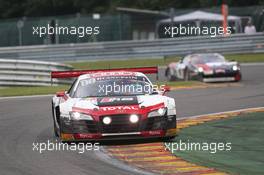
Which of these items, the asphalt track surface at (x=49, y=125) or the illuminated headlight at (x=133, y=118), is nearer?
the asphalt track surface at (x=49, y=125)

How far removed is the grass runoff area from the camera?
8891 millimetres

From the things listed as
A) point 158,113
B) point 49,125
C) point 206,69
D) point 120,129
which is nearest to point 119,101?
point 120,129

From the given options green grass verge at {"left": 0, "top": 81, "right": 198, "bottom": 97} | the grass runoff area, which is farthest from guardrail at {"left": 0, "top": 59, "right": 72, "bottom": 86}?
the grass runoff area

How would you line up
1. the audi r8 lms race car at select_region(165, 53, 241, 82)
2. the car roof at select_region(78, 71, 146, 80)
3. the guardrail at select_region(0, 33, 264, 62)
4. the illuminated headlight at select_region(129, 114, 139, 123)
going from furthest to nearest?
the guardrail at select_region(0, 33, 264, 62) < the audi r8 lms race car at select_region(165, 53, 241, 82) < the car roof at select_region(78, 71, 146, 80) < the illuminated headlight at select_region(129, 114, 139, 123)

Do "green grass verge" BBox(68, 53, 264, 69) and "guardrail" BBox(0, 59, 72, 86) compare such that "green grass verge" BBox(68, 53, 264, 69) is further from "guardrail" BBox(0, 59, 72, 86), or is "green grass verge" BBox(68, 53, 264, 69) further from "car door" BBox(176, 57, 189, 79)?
"guardrail" BBox(0, 59, 72, 86)

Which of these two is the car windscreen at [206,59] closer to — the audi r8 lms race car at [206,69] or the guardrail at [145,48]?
the audi r8 lms race car at [206,69]

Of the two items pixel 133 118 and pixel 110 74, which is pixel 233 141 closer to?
pixel 133 118

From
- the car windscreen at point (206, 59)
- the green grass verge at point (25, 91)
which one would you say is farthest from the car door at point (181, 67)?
the green grass verge at point (25, 91)

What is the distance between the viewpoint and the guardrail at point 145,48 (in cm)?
3294

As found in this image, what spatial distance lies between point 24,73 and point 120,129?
13.6 metres

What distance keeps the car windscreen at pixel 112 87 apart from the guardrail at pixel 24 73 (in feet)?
38.8

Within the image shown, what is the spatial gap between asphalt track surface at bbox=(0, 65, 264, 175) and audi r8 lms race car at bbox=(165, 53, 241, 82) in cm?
58

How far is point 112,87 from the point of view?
11805 millimetres

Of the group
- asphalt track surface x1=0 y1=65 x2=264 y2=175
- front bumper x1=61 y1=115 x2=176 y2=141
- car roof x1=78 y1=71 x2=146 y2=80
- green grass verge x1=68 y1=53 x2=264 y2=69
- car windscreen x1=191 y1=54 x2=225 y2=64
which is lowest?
asphalt track surface x1=0 y1=65 x2=264 y2=175
